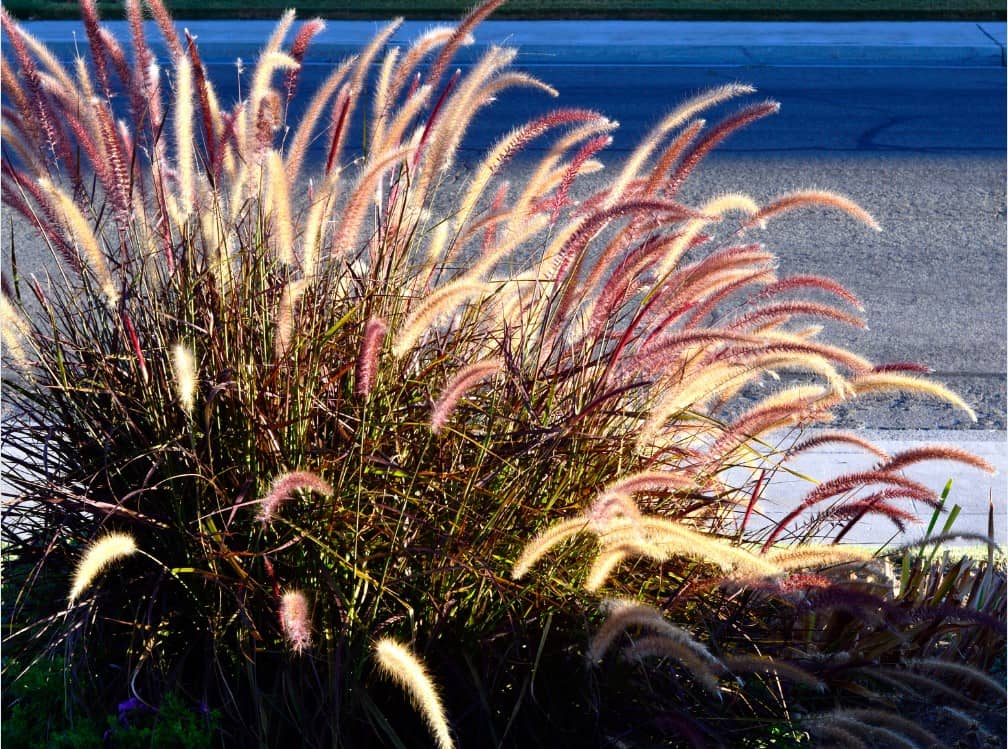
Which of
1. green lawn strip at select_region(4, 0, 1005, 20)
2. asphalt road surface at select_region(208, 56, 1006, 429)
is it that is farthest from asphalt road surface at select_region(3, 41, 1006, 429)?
green lawn strip at select_region(4, 0, 1005, 20)

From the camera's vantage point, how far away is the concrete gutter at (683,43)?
46.4 feet

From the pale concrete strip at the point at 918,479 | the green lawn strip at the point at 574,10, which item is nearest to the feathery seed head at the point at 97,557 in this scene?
the pale concrete strip at the point at 918,479

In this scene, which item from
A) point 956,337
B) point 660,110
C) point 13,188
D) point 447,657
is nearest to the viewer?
point 447,657

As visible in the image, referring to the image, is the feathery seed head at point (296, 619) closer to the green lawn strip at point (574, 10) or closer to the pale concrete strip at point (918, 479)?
the pale concrete strip at point (918, 479)

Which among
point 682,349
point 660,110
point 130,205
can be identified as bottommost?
point 660,110

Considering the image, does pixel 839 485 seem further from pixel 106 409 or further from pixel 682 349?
pixel 106 409

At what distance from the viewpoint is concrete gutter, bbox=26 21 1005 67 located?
557 inches

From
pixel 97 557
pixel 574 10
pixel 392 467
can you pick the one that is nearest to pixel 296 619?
pixel 97 557

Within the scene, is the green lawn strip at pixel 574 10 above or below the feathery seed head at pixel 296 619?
below

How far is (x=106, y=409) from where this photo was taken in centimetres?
278

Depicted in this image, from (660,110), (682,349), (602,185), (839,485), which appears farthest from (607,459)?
(660,110)

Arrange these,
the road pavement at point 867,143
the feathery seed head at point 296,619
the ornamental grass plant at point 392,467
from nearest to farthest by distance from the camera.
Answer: the feathery seed head at point 296,619 < the ornamental grass plant at point 392,467 < the road pavement at point 867,143

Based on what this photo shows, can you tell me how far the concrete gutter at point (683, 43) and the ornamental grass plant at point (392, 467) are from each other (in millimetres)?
11521

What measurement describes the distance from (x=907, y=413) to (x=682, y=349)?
3.38 meters
